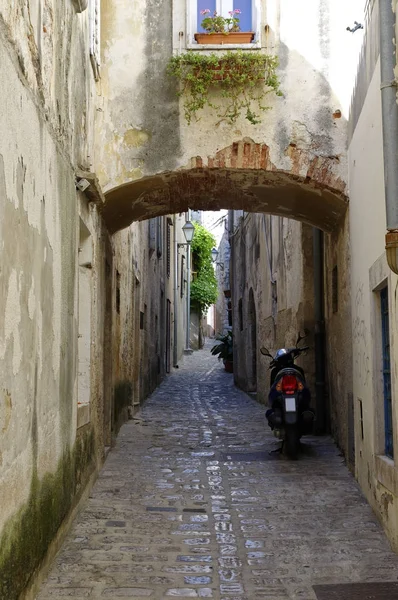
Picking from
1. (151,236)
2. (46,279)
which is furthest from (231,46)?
(151,236)

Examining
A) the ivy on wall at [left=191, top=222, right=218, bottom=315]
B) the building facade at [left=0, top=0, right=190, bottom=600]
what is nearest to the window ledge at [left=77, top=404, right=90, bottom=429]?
the building facade at [left=0, top=0, right=190, bottom=600]

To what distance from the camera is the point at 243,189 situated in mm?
7680

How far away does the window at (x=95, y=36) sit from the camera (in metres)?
6.26

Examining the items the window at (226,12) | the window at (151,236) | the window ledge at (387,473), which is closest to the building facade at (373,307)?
the window ledge at (387,473)

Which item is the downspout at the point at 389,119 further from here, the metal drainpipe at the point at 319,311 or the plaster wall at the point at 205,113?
the metal drainpipe at the point at 319,311

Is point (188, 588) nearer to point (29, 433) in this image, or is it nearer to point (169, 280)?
point (29, 433)

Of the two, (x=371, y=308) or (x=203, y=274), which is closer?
(x=371, y=308)

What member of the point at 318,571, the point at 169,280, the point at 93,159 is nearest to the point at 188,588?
the point at 318,571

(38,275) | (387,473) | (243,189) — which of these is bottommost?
(387,473)

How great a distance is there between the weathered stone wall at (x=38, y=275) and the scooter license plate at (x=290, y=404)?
236cm

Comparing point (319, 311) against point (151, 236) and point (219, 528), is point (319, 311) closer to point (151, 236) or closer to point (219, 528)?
point (219, 528)

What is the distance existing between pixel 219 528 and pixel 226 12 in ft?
16.5

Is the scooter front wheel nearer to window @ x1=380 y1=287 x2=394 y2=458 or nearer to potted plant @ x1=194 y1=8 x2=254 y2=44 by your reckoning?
window @ x1=380 y1=287 x2=394 y2=458

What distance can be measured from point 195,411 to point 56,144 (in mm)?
8475
